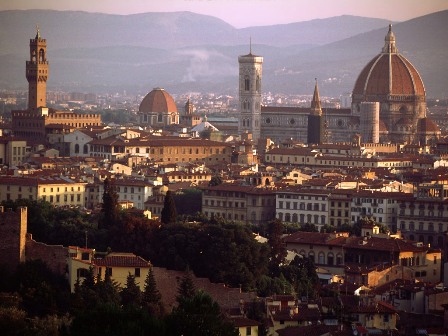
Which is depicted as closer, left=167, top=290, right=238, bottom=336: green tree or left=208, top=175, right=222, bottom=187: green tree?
left=167, top=290, right=238, bottom=336: green tree

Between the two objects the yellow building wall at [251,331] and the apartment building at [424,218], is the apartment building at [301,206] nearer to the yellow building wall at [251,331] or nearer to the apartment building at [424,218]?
the apartment building at [424,218]

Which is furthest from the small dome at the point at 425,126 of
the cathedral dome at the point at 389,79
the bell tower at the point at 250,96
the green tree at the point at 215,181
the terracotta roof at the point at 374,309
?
the terracotta roof at the point at 374,309

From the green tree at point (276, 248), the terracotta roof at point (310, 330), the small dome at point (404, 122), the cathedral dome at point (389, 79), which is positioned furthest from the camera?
the cathedral dome at point (389, 79)

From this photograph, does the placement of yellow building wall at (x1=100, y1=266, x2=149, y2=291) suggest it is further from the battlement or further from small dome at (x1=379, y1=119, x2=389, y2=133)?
small dome at (x1=379, y1=119, x2=389, y2=133)

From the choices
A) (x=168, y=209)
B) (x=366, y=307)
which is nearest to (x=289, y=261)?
(x=168, y=209)

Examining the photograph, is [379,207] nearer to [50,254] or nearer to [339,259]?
[339,259]

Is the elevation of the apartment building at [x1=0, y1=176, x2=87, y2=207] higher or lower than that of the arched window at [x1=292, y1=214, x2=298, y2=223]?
higher

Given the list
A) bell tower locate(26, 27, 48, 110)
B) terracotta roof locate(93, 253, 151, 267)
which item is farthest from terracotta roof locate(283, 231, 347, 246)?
bell tower locate(26, 27, 48, 110)
